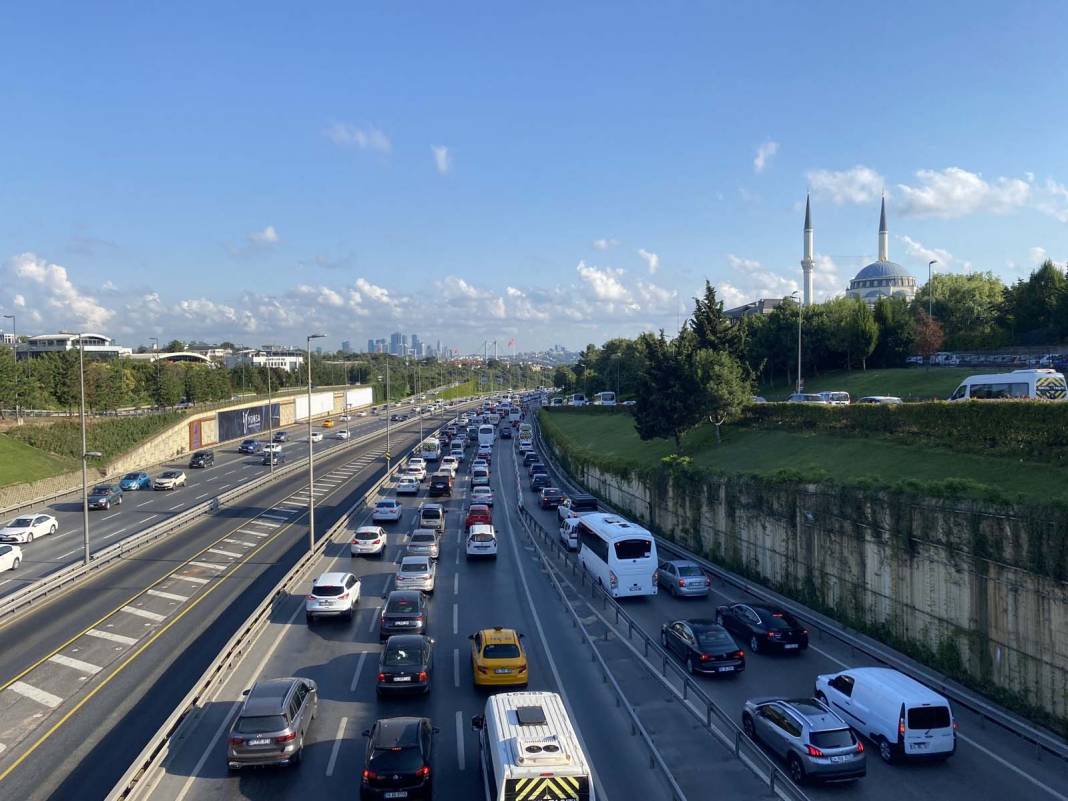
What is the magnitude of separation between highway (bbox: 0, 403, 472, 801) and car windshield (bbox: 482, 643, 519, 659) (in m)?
7.82

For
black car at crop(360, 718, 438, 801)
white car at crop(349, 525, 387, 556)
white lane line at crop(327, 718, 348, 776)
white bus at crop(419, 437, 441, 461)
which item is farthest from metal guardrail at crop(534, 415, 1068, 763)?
white bus at crop(419, 437, 441, 461)

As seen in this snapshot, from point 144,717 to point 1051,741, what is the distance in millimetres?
20420

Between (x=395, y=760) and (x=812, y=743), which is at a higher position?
(x=395, y=760)

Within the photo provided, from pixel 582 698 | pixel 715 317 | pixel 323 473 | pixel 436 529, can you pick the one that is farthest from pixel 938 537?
pixel 323 473

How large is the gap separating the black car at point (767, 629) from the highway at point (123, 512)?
27.9 metres

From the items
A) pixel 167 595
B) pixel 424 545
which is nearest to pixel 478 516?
pixel 424 545

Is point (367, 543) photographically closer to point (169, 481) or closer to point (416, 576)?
point (416, 576)

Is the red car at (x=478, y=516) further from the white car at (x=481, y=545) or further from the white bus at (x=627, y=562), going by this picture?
the white bus at (x=627, y=562)

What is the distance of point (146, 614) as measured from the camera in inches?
1047

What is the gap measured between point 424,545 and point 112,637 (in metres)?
13.8

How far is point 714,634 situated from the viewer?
70.1 feet

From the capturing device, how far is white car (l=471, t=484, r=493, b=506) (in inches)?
1935

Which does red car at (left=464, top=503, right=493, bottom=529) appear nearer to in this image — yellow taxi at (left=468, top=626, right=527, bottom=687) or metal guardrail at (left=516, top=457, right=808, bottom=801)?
metal guardrail at (left=516, top=457, right=808, bottom=801)

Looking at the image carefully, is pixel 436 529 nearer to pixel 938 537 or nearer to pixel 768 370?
pixel 938 537
